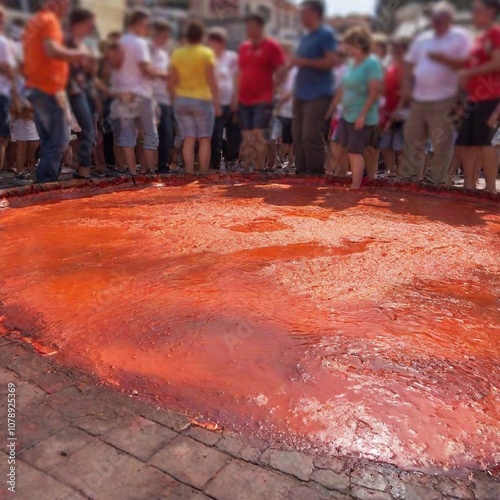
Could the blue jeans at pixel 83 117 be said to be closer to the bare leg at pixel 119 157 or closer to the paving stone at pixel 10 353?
the bare leg at pixel 119 157

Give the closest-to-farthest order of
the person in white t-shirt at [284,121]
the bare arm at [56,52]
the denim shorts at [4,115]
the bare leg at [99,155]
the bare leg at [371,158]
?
the bare arm at [56,52] < the denim shorts at [4,115] < the bare leg at [371,158] < the bare leg at [99,155] < the person in white t-shirt at [284,121]

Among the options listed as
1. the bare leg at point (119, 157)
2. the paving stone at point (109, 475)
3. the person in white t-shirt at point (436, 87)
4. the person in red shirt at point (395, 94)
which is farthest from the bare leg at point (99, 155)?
the paving stone at point (109, 475)

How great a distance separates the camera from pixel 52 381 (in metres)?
1.95

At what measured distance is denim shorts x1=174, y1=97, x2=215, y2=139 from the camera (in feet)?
20.5

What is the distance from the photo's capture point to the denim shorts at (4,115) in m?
6.28

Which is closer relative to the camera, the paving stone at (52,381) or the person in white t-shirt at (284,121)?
the paving stone at (52,381)

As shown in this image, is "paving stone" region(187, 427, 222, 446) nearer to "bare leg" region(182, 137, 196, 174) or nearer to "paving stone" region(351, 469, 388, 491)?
"paving stone" region(351, 469, 388, 491)

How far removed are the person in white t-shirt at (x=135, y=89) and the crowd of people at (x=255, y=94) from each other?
13mm

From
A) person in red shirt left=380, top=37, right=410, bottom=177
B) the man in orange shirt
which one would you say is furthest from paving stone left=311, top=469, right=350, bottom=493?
person in red shirt left=380, top=37, right=410, bottom=177

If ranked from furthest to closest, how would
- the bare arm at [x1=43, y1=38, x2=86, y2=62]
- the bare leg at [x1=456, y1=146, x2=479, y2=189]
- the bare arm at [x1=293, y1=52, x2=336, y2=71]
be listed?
the bare arm at [x1=293, y1=52, x2=336, y2=71] < the bare leg at [x1=456, y1=146, x2=479, y2=189] < the bare arm at [x1=43, y1=38, x2=86, y2=62]

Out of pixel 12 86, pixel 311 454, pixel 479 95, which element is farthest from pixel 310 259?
pixel 12 86

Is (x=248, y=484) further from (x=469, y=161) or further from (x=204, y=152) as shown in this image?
(x=204, y=152)

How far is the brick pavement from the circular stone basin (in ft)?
0.33

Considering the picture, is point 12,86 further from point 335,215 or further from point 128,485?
point 128,485
